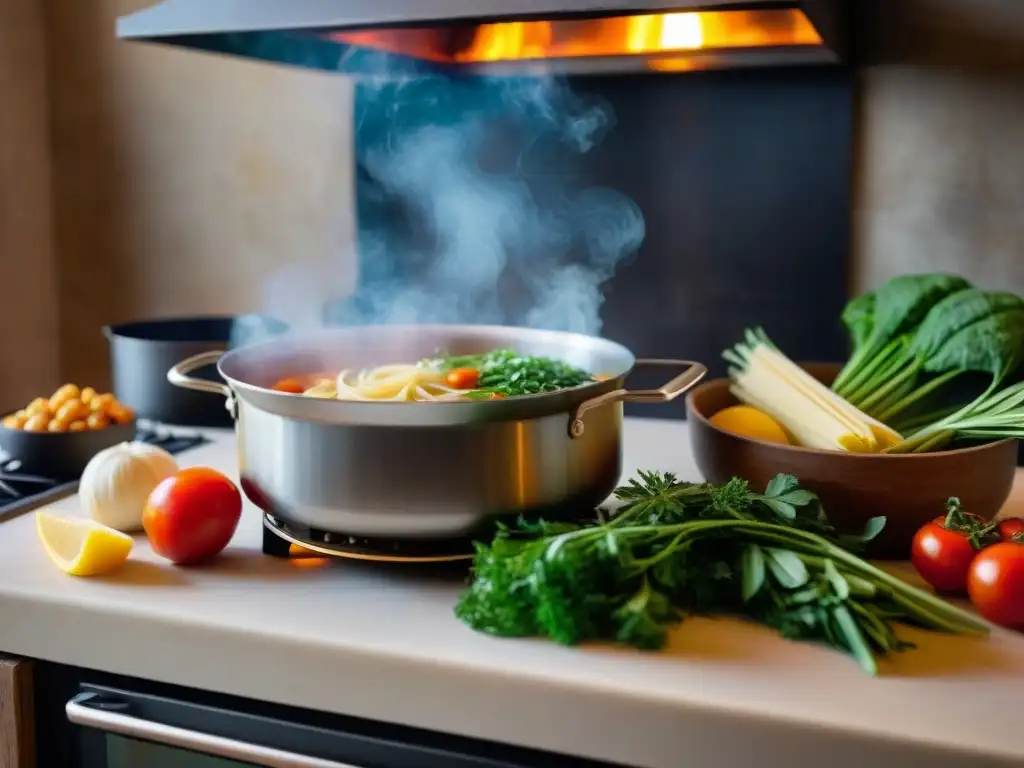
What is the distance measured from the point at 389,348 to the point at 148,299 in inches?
37.4

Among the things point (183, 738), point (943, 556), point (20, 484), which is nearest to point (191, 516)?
point (183, 738)

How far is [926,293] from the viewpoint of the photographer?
1.45 metres

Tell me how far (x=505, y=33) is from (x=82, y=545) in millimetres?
982

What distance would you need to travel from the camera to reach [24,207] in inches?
87.6

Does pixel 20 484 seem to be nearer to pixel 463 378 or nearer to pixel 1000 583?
pixel 463 378

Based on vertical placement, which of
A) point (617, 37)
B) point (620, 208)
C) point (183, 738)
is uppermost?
point (617, 37)

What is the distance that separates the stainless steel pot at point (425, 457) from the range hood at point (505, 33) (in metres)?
0.43

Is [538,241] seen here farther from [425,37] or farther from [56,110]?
[56,110]

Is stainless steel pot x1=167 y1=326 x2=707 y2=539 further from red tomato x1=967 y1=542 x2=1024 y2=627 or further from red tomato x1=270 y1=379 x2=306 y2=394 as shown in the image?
red tomato x1=967 y1=542 x2=1024 y2=627

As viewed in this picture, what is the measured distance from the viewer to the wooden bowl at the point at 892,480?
1.16 meters

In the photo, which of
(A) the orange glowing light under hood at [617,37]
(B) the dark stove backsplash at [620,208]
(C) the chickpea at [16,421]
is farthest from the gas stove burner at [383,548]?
(B) the dark stove backsplash at [620,208]

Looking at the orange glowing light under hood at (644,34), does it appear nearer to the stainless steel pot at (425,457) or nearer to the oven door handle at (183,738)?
the stainless steel pot at (425,457)

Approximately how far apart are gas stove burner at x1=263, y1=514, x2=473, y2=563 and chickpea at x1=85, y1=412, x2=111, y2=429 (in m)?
0.53

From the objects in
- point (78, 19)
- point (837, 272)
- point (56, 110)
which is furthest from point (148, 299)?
point (837, 272)
